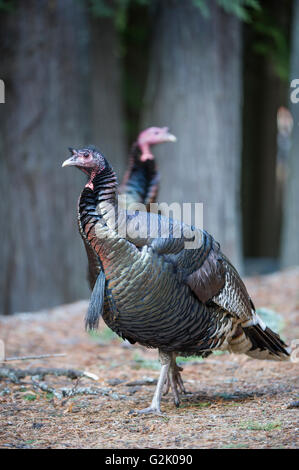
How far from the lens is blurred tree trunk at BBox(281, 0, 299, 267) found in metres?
9.20

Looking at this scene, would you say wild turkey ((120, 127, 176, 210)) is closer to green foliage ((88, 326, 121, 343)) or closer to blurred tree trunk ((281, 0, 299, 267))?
green foliage ((88, 326, 121, 343))

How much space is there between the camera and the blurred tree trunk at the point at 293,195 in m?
9.20

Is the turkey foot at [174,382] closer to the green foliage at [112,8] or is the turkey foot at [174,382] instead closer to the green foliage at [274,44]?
the green foliage at [112,8]

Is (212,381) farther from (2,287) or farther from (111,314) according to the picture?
(2,287)

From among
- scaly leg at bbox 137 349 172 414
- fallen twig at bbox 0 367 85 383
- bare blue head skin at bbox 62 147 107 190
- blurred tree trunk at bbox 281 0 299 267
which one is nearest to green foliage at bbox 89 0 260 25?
blurred tree trunk at bbox 281 0 299 267

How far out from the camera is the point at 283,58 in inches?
414

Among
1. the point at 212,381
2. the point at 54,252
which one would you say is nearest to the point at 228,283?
the point at 212,381

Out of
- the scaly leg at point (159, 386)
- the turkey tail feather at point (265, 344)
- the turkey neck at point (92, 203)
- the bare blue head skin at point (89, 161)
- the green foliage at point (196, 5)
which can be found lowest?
the scaly leg at point (159, 386)

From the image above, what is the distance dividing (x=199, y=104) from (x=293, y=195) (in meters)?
2.20

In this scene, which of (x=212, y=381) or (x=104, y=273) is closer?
(x=104, y=273)

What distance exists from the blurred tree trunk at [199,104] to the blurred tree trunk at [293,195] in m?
1.30

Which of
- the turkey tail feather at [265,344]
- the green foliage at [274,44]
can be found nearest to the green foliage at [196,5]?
the green foliage at [274,44]

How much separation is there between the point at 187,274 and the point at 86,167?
88 cm

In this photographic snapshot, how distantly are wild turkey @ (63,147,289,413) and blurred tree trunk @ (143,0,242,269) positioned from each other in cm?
411
